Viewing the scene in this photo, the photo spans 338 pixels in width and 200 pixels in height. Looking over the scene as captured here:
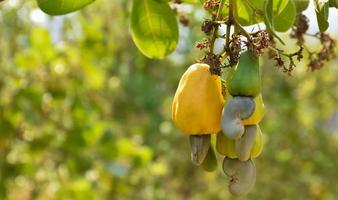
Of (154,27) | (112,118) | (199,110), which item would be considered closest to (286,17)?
(199,110)

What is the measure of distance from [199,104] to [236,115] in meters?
0.07

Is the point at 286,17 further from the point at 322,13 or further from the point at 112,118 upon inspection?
the point at 112,118

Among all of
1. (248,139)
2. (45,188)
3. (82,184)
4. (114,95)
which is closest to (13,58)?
(82,184)

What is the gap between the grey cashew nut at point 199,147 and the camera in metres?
0.84

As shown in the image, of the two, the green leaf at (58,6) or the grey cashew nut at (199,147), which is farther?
the green leaf at (58,6)

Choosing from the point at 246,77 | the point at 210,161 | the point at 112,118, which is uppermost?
the point at 246,77

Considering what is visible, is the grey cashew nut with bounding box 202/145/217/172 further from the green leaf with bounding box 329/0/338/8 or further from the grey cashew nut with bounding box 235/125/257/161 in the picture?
the green leaf with bounding box 329/0/338/8

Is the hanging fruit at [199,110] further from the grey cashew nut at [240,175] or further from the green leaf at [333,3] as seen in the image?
the green leaf at [333,3]

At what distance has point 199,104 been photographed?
33.0 inches

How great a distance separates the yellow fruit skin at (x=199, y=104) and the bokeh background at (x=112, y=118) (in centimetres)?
61

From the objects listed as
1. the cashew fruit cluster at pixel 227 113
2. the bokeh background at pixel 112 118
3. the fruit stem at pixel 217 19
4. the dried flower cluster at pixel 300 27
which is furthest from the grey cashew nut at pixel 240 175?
the bokeh background at pixel 112 118

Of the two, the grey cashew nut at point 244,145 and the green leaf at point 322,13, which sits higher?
the green leaf at point 322,13

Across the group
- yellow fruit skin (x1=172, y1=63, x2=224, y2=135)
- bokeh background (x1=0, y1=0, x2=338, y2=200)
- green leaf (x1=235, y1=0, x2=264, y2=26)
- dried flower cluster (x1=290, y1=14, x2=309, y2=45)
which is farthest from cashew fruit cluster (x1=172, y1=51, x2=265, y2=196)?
bokeh background (x1=0, y1=0, x2=338, y2=200)

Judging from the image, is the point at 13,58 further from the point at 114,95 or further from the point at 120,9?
the point at 114,95
